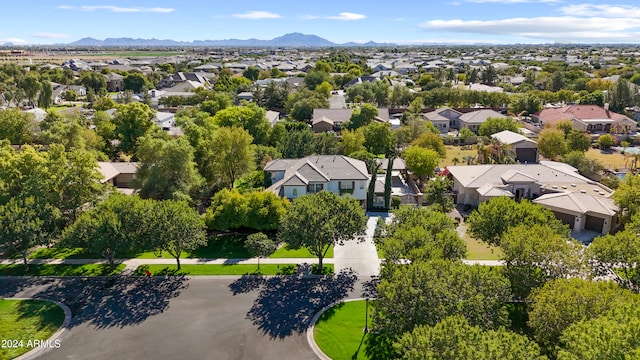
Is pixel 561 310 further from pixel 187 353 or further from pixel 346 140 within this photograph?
pixel 346 140

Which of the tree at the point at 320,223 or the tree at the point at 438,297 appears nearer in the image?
the tree at the point at 438,297

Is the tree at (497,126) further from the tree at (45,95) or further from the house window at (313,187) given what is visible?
the tree at (45,95)

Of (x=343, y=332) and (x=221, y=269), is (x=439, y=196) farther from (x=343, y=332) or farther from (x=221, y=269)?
(x=221, y=269)

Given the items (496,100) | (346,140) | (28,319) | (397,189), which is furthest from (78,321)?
(496,100)

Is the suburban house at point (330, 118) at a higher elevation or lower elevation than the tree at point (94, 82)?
lower

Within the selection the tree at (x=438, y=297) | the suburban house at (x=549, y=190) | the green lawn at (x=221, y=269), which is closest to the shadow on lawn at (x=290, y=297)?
the green lawn at (x=221, y=269)

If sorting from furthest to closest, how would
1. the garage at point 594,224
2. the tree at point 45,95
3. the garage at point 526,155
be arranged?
the tree at point 45,95, the garage at point 526,155, the garage at point 594,224

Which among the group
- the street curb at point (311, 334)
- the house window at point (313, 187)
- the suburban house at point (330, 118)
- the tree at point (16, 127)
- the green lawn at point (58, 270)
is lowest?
the street curb at point (311, 334)
